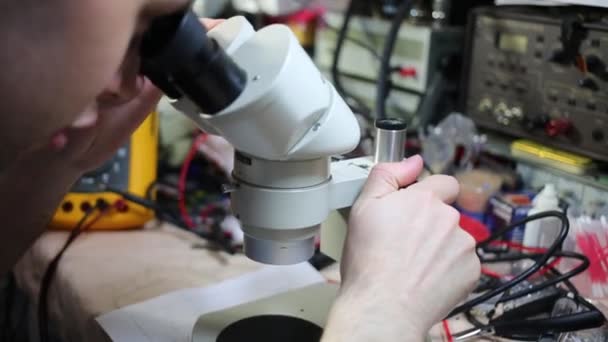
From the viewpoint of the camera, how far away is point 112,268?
91cm

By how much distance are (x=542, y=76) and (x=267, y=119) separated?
1.99ft

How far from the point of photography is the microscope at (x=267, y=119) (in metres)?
0.51

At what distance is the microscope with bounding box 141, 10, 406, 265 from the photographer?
0.51 meters

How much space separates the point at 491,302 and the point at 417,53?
55 centimetres

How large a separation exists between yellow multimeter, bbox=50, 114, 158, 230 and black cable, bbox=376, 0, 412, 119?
431 millimetres

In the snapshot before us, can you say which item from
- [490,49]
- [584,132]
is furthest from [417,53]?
[584,132]

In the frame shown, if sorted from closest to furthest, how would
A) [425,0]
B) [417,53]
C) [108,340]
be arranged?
[108,340]
[417,53]
[425,0]

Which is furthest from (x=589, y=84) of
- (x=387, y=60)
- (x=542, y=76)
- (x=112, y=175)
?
(x=112, y=175)

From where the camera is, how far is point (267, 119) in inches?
21.0

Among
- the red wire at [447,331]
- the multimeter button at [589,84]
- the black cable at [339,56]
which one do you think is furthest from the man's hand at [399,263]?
the black cable at [339,56]

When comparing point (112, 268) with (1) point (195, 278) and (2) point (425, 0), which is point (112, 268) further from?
(2) point (425, 0)

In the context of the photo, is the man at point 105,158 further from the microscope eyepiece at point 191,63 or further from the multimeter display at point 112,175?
the multimeter display at point 112,175

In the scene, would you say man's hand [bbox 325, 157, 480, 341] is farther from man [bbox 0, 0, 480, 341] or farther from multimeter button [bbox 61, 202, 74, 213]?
multimeter button [bbox 61, 202, 74, 213]

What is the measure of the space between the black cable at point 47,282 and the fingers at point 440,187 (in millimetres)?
531
